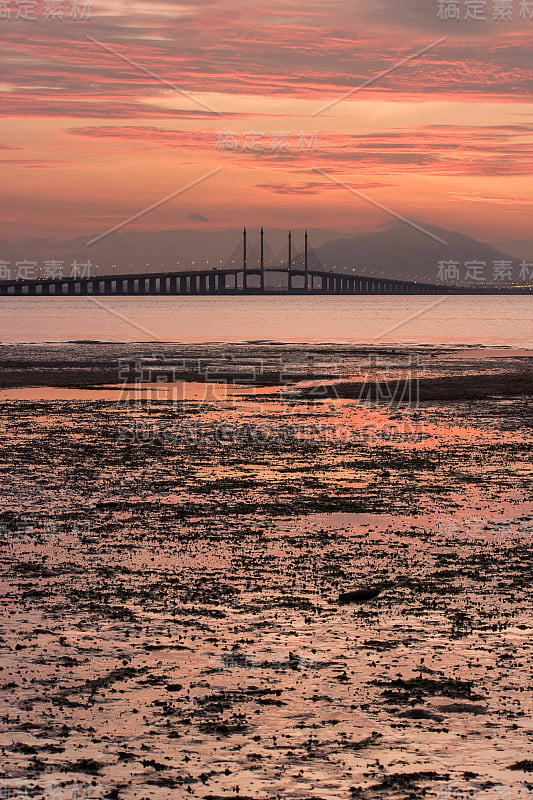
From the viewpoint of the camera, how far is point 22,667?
780 centimetres

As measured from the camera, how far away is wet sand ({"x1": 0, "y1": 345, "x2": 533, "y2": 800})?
6.28m

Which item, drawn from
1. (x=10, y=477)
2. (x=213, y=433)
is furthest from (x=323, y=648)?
(x=213, y=433)

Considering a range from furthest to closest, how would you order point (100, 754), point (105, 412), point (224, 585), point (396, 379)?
point (396, 379)
point (105, 412)
point (224, 585)
point (100, 754)

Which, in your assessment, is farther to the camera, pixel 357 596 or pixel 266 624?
pixel 357 596

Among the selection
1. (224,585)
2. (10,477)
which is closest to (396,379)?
(10,477)

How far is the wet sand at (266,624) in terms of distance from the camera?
6277 mm

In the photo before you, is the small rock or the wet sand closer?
the wet sand

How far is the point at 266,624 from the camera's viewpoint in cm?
884

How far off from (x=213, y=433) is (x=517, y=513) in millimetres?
9273

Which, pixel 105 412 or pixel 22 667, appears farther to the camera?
pixel 105 412

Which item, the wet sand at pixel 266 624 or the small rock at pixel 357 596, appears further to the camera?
the small rock at pixel 357 596

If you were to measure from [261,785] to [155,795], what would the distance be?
578 millimetres

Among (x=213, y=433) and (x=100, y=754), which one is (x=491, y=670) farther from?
(x=213, y=433)

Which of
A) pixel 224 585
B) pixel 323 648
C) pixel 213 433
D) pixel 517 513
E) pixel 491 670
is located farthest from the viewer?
pixel 213 433
